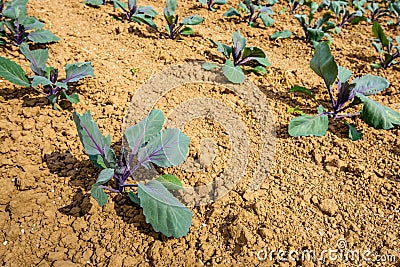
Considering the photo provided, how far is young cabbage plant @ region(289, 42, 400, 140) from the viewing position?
2.46m

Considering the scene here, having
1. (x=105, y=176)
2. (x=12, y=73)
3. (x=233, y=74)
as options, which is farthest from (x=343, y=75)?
(x=12, y=73)

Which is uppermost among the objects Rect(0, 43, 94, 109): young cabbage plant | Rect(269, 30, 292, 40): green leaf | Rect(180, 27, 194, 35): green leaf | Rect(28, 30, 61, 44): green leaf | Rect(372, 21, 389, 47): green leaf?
Rect(372, 21, 389, 47): green leaf

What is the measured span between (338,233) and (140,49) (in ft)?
8.11

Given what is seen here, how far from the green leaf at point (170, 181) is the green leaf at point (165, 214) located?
0.18 metres

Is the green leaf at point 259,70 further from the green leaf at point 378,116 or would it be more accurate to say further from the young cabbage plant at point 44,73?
the young cabbage plant at point 44,73

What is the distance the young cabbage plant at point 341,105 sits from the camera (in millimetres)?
2457

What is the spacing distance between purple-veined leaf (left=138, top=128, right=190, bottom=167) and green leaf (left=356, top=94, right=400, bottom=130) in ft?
4.67

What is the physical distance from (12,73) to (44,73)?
0.74ft

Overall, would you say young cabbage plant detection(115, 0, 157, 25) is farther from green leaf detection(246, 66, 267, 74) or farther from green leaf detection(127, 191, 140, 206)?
green leaf detection(127, 191, 140, 206)

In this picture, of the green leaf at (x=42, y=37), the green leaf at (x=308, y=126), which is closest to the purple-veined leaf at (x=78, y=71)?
the green leaf at (x=42, y=37)

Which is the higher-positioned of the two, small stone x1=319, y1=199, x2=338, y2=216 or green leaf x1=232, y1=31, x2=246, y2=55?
Result: green leaf x1=232, y1=31, x2=246, y2=55

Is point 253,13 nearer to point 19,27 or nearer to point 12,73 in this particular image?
point 19,27

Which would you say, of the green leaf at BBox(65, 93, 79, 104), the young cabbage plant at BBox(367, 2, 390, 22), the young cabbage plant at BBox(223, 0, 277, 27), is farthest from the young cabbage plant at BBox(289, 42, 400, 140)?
the young cabbage plant at BBox(367, 2, 390, 22)

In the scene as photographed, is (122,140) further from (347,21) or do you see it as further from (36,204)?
(347,21)
